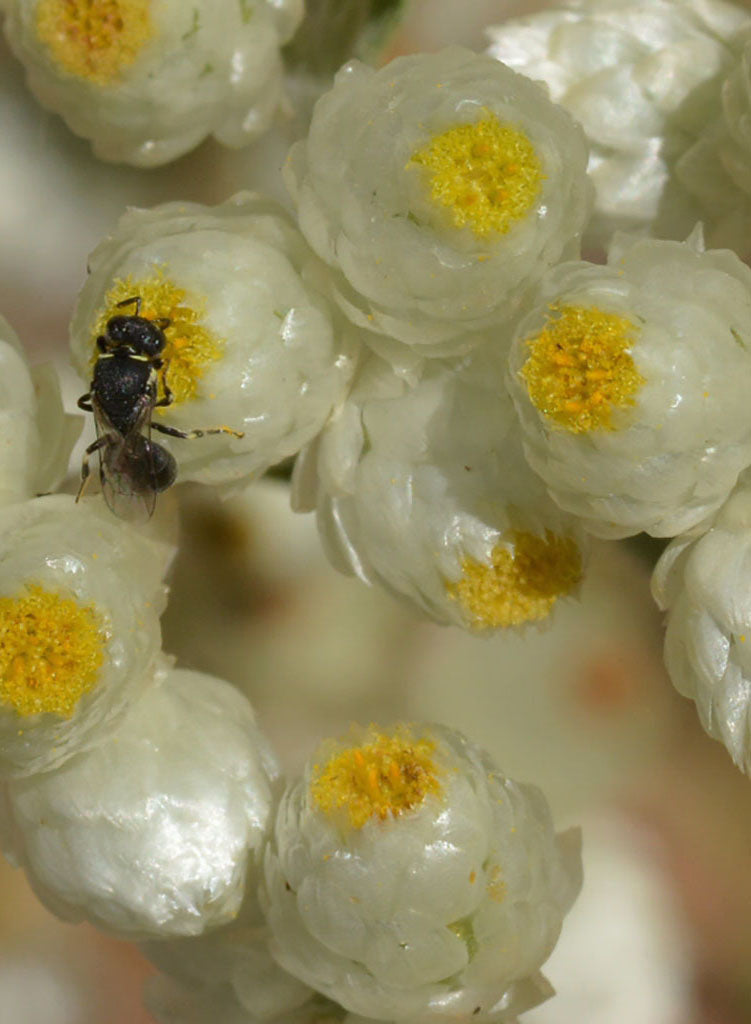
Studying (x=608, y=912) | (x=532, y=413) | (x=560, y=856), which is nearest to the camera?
(x=532, y=413)

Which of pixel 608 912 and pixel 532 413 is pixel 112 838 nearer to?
pixel 532 413

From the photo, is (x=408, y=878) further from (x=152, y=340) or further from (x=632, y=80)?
(x=632, y=80)

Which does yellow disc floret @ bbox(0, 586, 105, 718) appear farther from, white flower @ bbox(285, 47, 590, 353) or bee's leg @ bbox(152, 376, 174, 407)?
white flower @ bbox(285, 47, 590, 353)

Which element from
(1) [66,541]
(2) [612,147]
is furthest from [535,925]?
(2) [612,147]

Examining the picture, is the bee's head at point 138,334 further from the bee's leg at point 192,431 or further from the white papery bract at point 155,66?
the white papery bract at point 155,66

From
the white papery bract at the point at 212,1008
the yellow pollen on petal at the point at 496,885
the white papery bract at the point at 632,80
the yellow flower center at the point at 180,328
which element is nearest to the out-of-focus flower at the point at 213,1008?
the white papery bract at the point at 212,1008

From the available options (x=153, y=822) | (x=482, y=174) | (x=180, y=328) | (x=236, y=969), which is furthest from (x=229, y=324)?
(x=236, y=969)
